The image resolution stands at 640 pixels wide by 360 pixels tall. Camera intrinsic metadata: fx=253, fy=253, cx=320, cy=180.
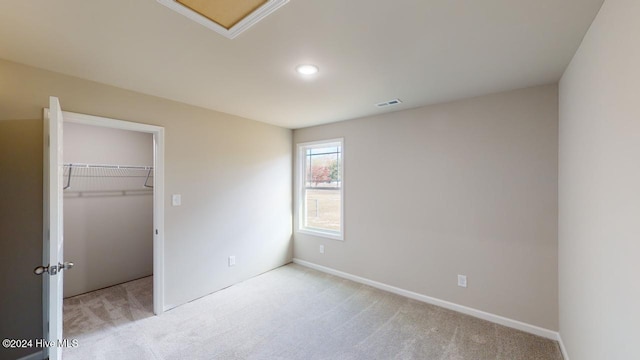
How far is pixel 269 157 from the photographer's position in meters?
4.12

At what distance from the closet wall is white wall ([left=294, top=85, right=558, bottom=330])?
3.13m

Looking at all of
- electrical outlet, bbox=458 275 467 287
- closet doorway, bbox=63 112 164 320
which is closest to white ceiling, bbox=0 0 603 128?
closet doorway, bbox=63 112 164 320

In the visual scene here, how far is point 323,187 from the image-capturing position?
4.29 metres

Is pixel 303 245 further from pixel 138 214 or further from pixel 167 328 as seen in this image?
pixel 138 214

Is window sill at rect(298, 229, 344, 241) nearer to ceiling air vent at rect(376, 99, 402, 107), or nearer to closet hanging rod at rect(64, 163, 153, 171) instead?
ceiling air vent at rect(376, 99, 402, 107)

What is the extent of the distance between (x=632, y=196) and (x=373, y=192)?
260 centimetres

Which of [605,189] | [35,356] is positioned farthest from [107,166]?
[605,189]

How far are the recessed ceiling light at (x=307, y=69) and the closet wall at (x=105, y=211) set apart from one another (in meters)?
3.14

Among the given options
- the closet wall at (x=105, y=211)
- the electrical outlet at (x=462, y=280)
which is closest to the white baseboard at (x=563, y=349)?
the electrical outlet at (x=462, y=280)

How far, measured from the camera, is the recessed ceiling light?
2.08 metres

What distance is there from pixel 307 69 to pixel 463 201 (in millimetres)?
2218

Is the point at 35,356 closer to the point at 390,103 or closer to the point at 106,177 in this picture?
the point at 106,177

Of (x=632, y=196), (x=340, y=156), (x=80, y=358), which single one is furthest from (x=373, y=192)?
(x=80, y=358)

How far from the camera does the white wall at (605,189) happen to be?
1064 millimetres
